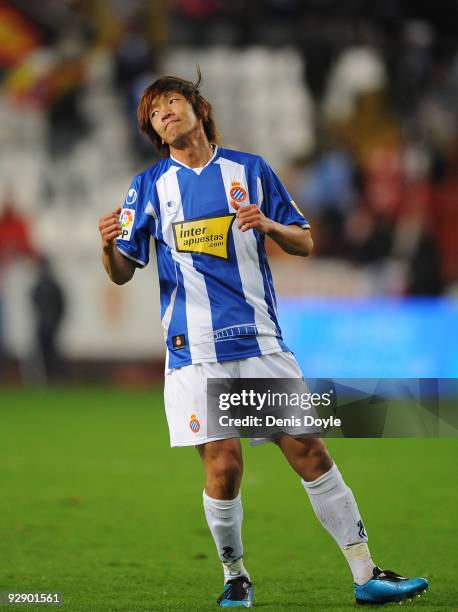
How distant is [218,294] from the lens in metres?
4.47

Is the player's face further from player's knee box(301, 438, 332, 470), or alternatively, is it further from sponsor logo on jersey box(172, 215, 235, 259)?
player's knee box(301, 438, 332, 470)

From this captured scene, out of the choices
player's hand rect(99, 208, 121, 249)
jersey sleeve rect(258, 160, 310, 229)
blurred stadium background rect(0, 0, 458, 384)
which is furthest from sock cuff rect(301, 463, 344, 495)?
blurred stadium background rect(0, 0, 458, 384)

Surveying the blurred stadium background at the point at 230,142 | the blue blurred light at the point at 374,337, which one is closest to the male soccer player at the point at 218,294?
the blue blurred light at the point at 374,337

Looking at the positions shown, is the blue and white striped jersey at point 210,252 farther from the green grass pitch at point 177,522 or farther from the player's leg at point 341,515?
the green grass pitch at point 177,522

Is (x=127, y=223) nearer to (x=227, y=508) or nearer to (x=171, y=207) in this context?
(x=171, y=207)

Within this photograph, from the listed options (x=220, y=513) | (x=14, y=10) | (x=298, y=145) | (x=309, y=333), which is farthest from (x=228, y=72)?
(x=220, y=513)

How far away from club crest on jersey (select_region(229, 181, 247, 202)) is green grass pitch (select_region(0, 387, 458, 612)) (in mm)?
1500

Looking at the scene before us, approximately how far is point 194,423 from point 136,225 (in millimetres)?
784

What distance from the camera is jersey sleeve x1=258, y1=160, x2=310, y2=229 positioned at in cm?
455

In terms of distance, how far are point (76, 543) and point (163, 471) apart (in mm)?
2737

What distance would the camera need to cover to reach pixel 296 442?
4.37 metres

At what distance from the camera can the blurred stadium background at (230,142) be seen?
647 inches

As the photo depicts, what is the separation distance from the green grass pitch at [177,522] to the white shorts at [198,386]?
0.64 m

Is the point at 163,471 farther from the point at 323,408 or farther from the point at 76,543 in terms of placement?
the point at 323,408
